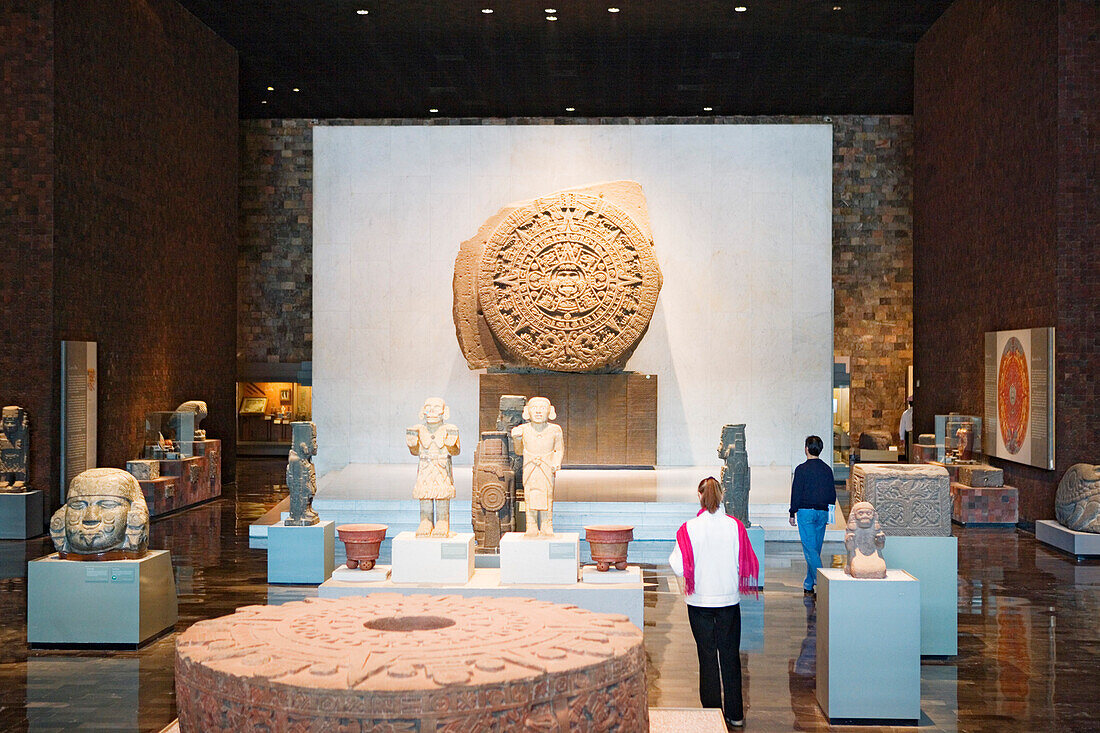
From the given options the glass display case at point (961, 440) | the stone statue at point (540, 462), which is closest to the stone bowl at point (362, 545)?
the stone statue at point (540, 462)

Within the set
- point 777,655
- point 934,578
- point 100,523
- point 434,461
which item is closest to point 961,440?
point 934,578

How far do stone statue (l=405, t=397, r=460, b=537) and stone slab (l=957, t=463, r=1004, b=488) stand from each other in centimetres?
770

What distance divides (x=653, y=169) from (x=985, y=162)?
4631 mm

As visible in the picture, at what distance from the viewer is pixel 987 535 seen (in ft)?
39.0

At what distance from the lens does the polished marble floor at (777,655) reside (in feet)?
19.1

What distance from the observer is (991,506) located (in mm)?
12547

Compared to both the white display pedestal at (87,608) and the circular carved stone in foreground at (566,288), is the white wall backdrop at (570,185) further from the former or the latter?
the white display pedestal at (87,608)

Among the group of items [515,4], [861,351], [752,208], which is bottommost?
[861,351]

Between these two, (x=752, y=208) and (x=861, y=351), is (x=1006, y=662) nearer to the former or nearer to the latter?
(x=752, y=208)

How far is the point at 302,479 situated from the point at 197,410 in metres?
5.31

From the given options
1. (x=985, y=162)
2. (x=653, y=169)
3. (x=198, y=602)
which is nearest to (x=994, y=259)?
(x=985, y=162)

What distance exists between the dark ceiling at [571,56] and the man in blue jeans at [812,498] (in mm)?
7871

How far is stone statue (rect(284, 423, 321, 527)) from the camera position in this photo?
371 inches

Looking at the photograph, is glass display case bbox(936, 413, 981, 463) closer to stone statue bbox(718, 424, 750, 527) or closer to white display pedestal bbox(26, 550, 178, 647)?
stone statue bbox(718, 424, 750, 527)
